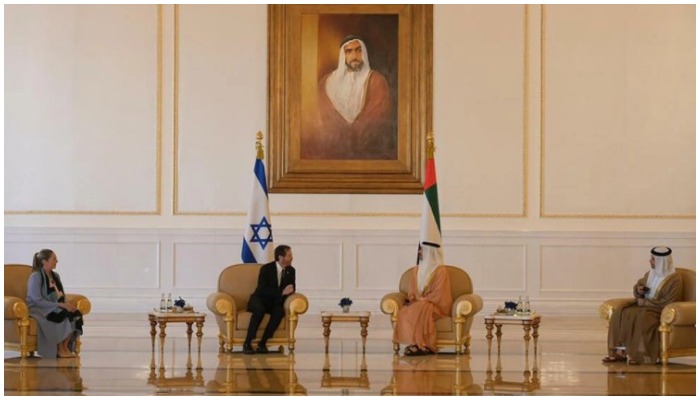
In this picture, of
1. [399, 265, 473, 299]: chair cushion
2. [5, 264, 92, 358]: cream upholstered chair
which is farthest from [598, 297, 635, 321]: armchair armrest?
[5, 264, 92, 358]: cream upholstered chair

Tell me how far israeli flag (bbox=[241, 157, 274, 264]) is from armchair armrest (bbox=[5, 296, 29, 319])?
2494 millimetres

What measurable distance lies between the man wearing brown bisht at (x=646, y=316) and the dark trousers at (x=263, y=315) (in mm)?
2768

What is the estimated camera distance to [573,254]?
44.6 feet

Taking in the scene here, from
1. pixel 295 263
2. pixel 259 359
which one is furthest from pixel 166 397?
pixel 295 263

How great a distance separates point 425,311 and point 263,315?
139cm

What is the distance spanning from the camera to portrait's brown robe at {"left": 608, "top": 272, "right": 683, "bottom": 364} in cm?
933

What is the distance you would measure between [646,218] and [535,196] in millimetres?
1318

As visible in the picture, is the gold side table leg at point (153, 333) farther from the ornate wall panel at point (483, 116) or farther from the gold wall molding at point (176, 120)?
the ornate wall panel at point (483, 116)

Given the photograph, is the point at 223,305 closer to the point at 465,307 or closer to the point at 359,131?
the point at 465,307

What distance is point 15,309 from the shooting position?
9352 millimetres

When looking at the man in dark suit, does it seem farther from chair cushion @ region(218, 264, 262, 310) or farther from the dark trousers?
chair cushion @ region(218, 264, 262, 310)

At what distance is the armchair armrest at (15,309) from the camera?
935cm

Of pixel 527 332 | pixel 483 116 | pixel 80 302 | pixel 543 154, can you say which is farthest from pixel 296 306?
pixel 543 154

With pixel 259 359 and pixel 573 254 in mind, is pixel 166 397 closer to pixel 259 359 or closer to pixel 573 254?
pixel 259 359
